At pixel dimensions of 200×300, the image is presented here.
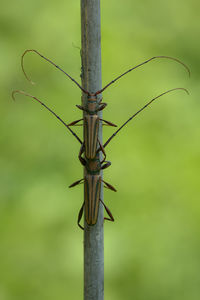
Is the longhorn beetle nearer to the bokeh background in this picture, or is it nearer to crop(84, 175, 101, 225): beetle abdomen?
crop(84, 175, 101, 225): beetle abdomen

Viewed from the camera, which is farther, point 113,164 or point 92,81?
point 113,164

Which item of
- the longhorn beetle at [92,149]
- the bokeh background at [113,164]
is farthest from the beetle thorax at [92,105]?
the bokeh background at [113,164]

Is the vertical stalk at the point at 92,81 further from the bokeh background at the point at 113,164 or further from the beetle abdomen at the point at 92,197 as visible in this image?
the bokeh background at the point at 113,164

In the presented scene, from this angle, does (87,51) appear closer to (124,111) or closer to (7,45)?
(124,111)

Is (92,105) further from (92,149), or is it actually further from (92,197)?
(92,197)

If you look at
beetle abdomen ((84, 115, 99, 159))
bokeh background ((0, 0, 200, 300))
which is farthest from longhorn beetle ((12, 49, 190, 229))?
bokeh background ((0, 0, 200, 300))

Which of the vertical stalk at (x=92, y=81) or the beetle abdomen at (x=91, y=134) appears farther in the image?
the beetle abdomen at (x=91, y=134)

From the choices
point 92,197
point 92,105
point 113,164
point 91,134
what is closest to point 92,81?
point 92,105
